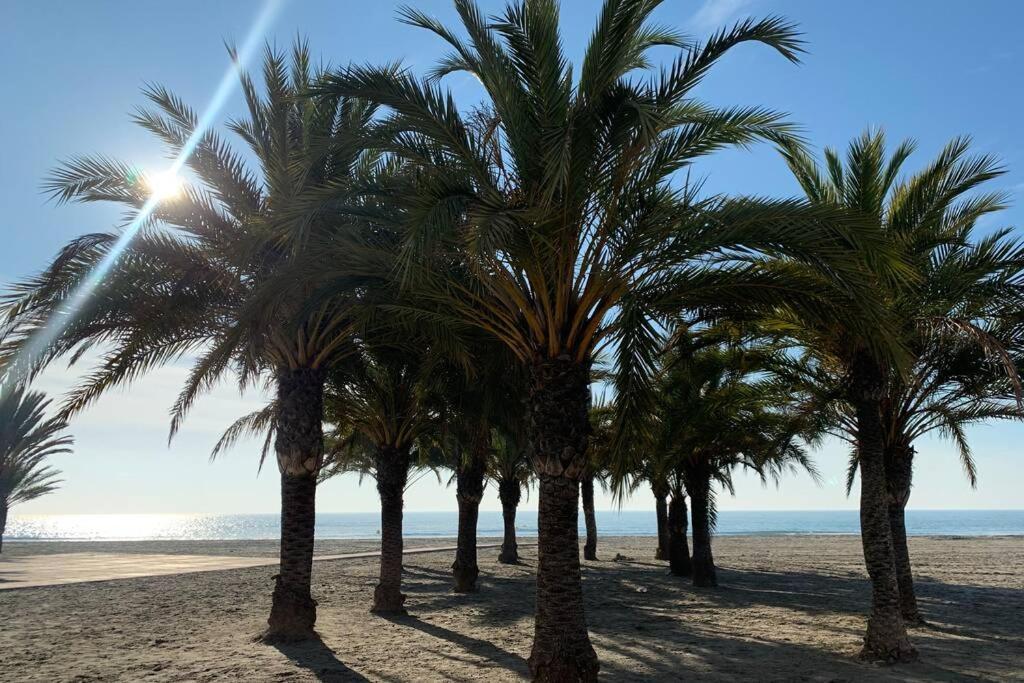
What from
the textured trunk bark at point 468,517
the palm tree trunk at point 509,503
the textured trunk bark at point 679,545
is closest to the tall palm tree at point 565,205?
the textured trunk bark at point 468,517

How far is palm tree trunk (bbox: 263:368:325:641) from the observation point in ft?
38.3

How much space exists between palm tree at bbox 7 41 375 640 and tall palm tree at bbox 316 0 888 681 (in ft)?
8.16

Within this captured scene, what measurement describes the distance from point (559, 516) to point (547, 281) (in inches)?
112

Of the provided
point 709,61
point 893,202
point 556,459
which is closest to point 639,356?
point 556,459

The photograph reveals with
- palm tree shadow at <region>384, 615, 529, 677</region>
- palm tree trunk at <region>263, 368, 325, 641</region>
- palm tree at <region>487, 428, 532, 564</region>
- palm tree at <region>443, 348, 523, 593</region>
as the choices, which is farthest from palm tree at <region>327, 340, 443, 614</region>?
palm tree at <region>487, 428, 532, 564</region>

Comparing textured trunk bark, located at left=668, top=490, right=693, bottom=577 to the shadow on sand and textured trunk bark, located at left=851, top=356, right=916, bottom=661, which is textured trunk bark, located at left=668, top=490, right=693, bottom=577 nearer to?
the shadow on sand

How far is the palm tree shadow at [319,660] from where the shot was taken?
936 cm

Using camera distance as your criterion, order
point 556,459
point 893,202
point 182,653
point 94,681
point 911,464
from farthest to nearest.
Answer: point 911,464 < point 893,202 < point 182,653 < point 94,681 < point 556,459

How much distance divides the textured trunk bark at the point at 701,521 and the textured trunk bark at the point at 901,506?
6717 mm

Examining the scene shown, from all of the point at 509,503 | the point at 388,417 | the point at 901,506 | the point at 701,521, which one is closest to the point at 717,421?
the point at 901,506

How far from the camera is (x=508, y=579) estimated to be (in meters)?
22.1

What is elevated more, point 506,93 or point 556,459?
point 506,93

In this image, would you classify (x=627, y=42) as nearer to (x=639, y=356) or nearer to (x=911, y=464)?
(x=639, y=356)

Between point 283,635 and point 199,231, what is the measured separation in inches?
262
